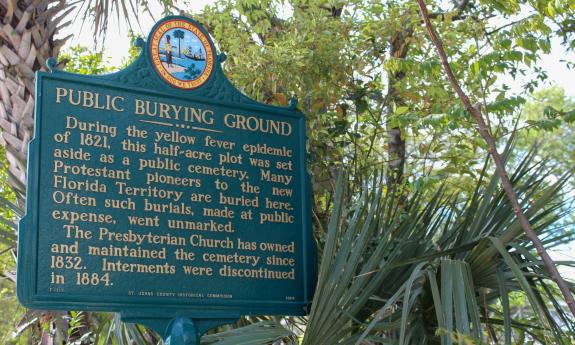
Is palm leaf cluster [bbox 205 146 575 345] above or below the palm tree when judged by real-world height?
below

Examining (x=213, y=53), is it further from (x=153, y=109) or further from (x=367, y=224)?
(x=367, y=224)

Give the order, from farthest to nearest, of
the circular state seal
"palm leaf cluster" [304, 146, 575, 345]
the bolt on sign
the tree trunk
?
the tree trunk
the circular state seal
the bolt on sign
"palm leaf cluster" [304, 146, 575, 345]

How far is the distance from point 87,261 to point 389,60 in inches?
148

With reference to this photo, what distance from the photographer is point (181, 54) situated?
5.81 meters

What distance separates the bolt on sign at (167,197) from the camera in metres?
5.05

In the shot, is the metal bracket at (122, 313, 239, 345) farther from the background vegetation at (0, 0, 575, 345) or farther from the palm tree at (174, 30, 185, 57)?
the palm tree at (174, 30, 185, 57)

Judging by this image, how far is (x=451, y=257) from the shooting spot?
5504 millimetres

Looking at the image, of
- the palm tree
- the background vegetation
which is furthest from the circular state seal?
the background vegetation

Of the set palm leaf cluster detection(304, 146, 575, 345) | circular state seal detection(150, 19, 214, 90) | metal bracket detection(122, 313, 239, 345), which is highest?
circular state seal detection(150, 19, 214, 90)

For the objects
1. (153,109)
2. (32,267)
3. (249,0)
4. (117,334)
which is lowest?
(117,334)

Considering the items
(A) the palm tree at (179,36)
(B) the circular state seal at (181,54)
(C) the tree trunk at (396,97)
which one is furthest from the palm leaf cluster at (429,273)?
(C) the tree trunk at (396,97)

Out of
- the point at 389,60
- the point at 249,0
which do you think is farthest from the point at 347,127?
the point at 249,0

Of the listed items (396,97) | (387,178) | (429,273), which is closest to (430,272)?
(429,273)

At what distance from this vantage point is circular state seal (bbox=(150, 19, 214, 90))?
5.73 metres
